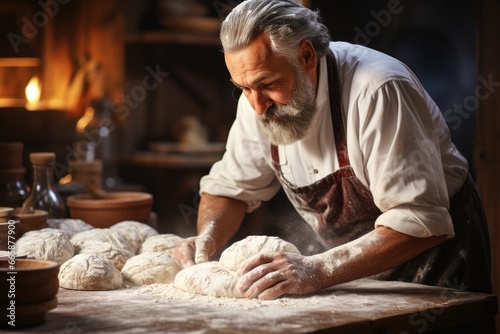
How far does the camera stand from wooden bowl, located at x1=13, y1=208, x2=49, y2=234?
3168mm

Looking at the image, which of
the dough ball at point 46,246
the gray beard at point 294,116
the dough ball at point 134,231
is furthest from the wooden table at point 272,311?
the gray beard at point 294,116

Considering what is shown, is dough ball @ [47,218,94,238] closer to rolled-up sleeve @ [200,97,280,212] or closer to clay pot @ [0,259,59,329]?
rolled-up sleeve @ [200,97,280,212]

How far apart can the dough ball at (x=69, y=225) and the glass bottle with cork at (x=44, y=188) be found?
13 centimetres

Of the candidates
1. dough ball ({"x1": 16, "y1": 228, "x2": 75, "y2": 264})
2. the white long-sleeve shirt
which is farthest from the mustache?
dough ball ({"x1": 16, "y1": 228, "x2": 75, "y2": 264})

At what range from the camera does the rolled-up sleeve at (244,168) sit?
341 cm

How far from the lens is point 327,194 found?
3.15 metres

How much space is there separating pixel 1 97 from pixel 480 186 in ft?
13.6

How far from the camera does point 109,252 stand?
2.98 meters

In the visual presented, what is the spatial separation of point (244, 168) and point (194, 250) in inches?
19.6

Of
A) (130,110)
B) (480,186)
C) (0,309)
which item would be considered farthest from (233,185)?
(130,110)

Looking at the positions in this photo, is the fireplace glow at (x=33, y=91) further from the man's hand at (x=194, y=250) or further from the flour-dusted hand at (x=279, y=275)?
the flour-dusted hand at (x=279, y=275)

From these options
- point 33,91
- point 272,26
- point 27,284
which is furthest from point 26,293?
point 33,91

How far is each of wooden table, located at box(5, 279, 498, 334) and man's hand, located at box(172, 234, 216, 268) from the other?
241 millimetres

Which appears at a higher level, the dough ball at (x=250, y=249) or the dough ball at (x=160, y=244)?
the dough ball at (x=250, y=249)
